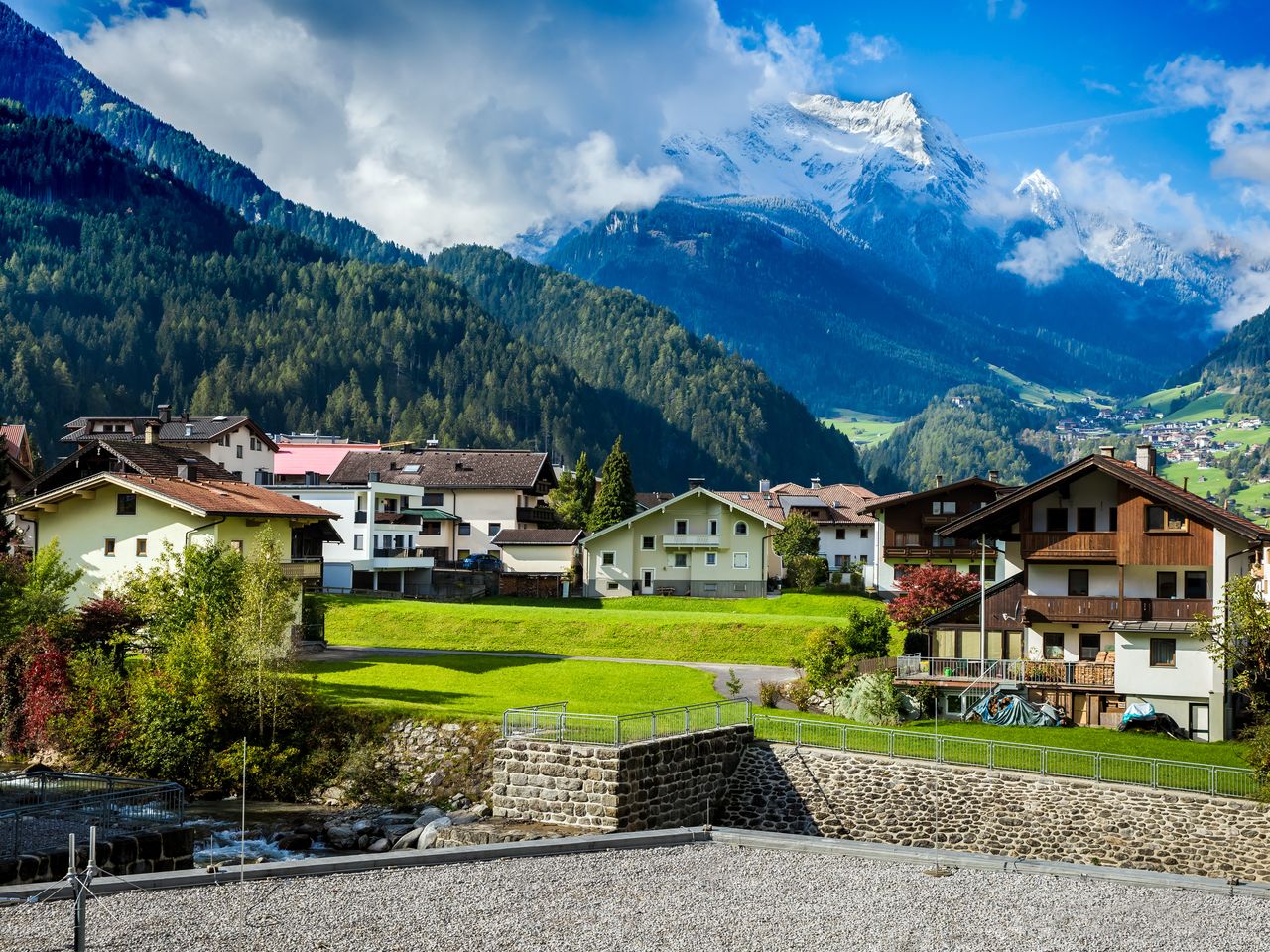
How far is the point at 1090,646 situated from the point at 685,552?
1552 inches

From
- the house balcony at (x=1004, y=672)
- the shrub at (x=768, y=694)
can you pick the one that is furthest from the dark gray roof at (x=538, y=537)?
the house balcony at (x=1004, y=672)

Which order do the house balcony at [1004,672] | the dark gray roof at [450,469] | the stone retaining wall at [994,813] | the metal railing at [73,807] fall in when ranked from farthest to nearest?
1. the dark gray roof at [450,469]
2. the house balcony at [1004,672]
3. the stone retaining wall at [994,813]
4. the metal railing at [73,807]

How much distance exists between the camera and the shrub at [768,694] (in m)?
44.2

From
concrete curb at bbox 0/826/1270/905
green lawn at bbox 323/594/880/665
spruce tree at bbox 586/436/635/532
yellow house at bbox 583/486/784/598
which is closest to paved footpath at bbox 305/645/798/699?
green lawn at bbox 323/594/880/665

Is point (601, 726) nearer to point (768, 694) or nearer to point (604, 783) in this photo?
point (604, 783)

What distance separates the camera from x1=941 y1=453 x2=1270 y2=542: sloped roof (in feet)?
138

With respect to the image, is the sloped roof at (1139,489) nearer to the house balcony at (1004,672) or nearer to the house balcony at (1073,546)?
the house balcony at (1073,546)

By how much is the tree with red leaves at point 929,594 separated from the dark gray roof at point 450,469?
4898cm

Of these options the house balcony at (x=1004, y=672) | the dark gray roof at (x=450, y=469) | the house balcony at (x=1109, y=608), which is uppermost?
the dark gray roof at (x=450, y=469)

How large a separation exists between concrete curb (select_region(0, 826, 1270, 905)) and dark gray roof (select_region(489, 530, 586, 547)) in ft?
206

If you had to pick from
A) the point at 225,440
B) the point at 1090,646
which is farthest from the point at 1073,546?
the point at 225,440

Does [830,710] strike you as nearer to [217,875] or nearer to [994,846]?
[994,846]

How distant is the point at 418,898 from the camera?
2370 centimetres

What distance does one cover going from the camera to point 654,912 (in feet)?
A: 76.9
